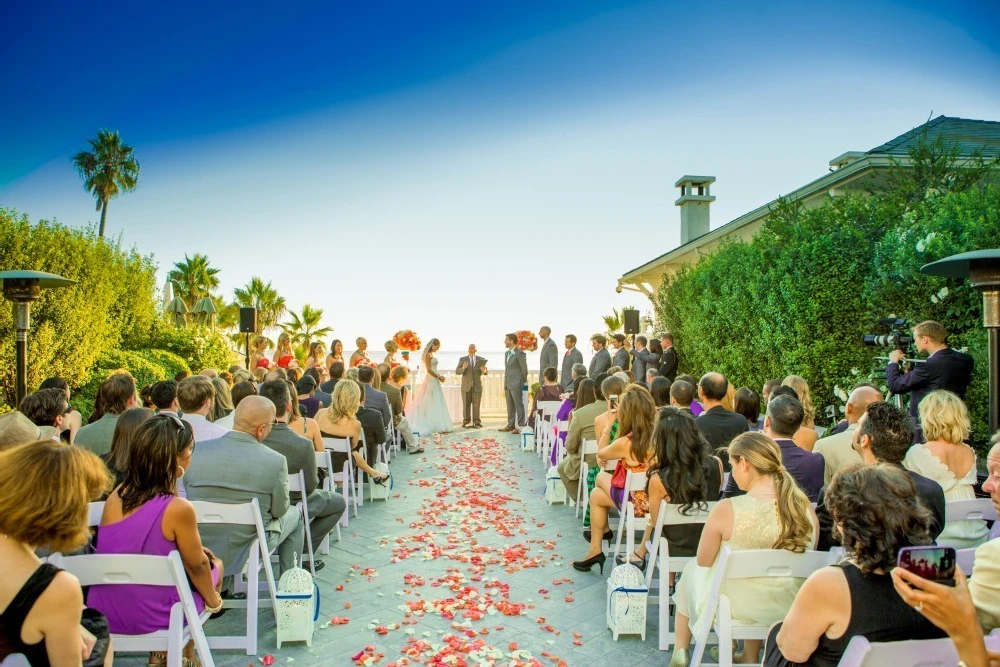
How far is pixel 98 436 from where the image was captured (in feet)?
14.4

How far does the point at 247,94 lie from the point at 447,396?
8.95 metres

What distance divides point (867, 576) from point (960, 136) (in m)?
12.2

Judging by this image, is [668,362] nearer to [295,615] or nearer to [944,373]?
[944,373]

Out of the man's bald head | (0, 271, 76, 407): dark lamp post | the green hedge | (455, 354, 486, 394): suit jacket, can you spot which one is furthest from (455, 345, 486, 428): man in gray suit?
the man's bald head

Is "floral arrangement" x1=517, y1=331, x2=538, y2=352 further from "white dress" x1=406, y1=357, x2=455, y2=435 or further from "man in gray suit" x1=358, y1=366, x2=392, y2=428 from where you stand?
"man in gray suit" x1=358, y1=366, x2=392, y2=428

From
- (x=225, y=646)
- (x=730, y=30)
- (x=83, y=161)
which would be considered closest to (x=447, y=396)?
(x=730, y=30)

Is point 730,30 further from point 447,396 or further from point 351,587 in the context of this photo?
point 351,587

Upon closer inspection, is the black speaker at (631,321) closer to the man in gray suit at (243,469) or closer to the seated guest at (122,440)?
the man in gray suit at (243,469)

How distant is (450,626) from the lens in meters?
4.05

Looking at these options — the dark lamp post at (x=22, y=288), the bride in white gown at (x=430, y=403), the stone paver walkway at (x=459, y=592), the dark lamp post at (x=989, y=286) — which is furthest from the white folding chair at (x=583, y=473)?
the bride in white gown at (x=430, y=403)

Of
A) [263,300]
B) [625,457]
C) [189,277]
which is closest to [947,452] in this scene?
[625,457]

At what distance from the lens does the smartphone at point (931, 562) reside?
1.54 meters

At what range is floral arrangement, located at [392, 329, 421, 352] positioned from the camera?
13710 mm

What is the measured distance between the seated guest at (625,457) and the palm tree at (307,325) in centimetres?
2696
